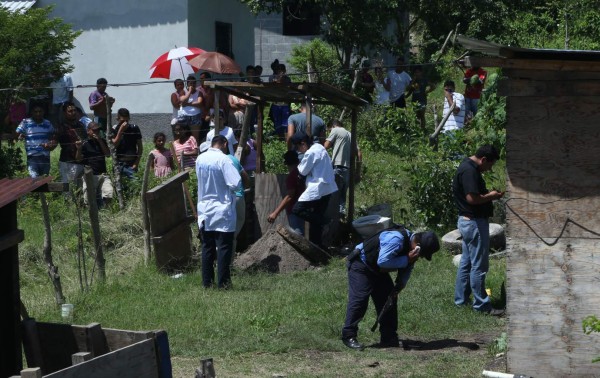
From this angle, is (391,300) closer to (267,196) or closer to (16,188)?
(16,188)

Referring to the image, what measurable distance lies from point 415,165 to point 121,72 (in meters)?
10.7

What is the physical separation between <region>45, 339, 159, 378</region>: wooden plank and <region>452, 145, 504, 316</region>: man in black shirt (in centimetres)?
485

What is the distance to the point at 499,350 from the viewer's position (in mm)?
8852

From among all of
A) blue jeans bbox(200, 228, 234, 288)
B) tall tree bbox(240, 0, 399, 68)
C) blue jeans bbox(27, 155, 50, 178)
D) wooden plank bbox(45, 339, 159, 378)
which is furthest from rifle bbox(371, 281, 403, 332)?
tall tree bbox(240, 0, 399, 68)

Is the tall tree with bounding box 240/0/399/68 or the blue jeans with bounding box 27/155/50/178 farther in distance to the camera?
the tall tree with bounding box 240/0/399/68

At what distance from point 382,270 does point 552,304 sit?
174 cm

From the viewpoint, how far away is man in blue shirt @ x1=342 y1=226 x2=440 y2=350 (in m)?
8.96

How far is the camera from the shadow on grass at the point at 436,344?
927 cm

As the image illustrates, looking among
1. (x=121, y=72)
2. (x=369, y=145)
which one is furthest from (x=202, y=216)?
(x=121, y=72)

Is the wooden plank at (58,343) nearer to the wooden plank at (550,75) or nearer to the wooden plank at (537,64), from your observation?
the wooden plank at (537,64)

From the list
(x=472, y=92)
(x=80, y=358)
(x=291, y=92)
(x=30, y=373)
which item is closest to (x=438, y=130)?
(x=472, y=92)

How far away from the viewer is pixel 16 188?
6.65m

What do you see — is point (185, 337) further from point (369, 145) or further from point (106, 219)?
point (369, 145)

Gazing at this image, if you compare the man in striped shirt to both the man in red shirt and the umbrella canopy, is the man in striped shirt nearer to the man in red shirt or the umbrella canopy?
the umbrella canopy
